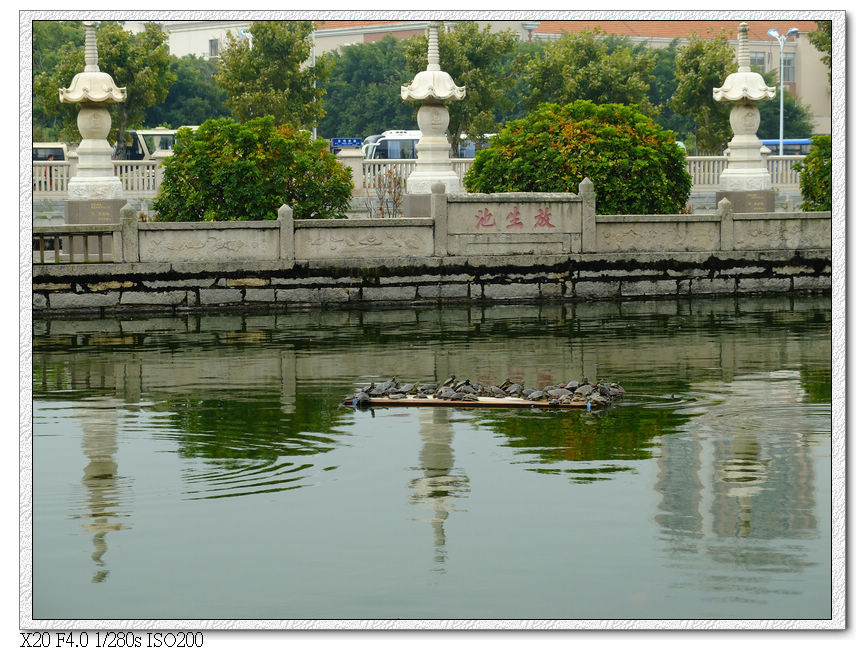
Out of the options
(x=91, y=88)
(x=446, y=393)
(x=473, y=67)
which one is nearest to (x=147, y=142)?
(x=473, y=67)

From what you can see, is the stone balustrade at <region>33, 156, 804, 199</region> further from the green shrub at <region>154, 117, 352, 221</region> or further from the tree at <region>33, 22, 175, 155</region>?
A: the tree at <region>33, 22, 175, 155</region>

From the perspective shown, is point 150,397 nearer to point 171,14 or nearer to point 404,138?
point 171,14

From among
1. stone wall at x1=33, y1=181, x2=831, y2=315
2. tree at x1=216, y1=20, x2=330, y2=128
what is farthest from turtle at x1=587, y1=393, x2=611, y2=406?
tree at x1=216, y1=20, x2=330, y2=128

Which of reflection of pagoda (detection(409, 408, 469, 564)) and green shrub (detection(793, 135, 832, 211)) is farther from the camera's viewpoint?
green shrub (detection(793, 135, 832, 211))

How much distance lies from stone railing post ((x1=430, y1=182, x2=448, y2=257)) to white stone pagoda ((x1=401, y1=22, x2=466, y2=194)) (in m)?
4.22

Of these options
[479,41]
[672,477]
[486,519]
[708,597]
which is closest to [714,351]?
[672,477]

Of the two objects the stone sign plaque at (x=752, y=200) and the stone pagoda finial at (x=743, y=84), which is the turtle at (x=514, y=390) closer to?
the stone sign plaque at (x=752, y=200)

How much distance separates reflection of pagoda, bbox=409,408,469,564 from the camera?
10203 millimetres

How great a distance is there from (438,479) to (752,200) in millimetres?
20482

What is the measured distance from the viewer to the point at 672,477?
11484mm

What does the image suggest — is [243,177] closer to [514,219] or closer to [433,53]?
[514,219]

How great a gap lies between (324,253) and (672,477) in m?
13.0

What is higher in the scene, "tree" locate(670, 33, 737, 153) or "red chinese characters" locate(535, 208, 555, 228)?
"tree" locate(670, 33, 737, 153)

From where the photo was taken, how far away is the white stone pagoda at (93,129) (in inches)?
1105
